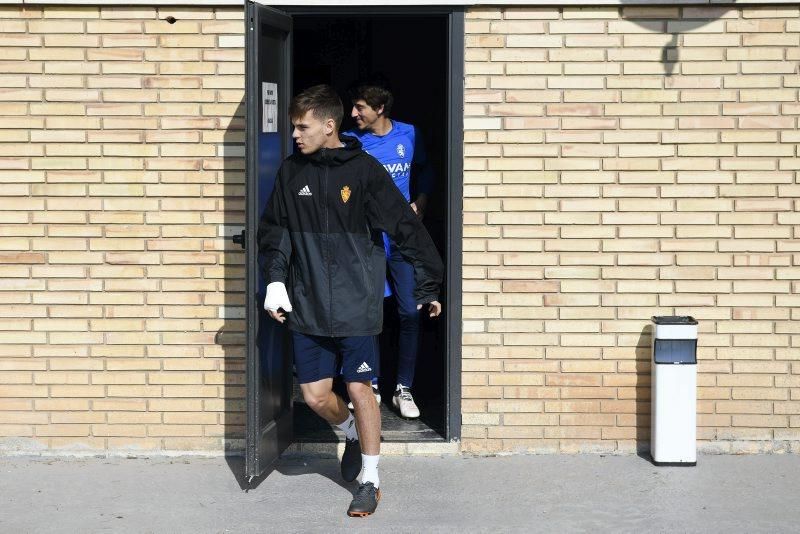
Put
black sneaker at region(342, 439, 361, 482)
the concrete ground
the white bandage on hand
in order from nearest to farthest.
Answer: the concrete ground, the white bandage on hand, black sneaker at region(342, 439, 361, 482)

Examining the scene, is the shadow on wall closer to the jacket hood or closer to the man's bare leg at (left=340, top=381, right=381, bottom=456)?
the jacket hood

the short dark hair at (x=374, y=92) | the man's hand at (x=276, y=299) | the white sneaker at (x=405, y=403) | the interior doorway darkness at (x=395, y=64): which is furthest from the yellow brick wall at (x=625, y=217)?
the interior doorway darkness at (x=395, y=64)

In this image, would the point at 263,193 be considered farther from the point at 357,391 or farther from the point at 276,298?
the point at 357,391

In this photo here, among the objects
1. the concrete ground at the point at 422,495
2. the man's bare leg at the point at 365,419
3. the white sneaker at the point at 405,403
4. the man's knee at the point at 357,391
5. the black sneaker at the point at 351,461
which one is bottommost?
the concrete ground at the point at 422,495

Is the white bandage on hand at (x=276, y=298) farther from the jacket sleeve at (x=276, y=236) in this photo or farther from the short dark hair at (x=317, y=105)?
the short dark hair at (x=317, y=105)

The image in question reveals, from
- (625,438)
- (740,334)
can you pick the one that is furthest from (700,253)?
(625,438)

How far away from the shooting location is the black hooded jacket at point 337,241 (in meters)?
6.71

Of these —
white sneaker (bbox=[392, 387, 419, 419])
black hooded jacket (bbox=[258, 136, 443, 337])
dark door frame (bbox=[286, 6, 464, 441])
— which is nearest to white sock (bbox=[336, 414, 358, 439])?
black hooded jacket (bbox=[258, 136, 443, 337])

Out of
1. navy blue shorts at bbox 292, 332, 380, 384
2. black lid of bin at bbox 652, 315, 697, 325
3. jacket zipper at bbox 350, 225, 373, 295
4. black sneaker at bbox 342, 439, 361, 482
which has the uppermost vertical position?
jacket zipper at bbox 350, 225, 373, 295

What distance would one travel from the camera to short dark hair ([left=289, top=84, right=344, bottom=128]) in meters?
6.70

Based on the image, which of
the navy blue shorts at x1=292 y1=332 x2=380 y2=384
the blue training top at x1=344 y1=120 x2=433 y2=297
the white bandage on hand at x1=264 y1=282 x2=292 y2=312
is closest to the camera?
the white bandage on hand at x1=264 y1=282 x2=292 y2=312

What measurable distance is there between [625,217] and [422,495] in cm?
191

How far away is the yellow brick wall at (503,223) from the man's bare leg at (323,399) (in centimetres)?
89

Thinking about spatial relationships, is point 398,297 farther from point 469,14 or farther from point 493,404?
point 469,14
